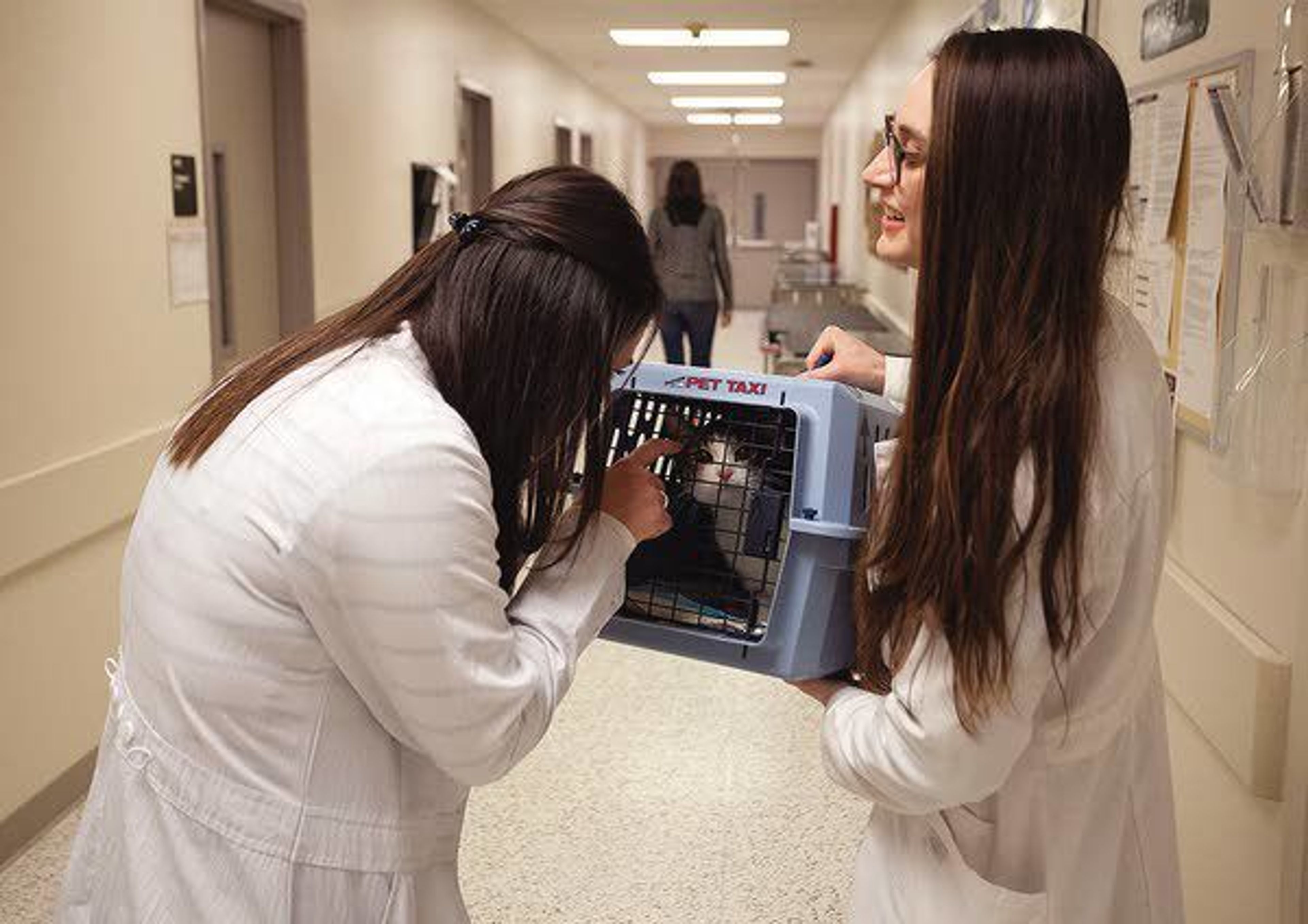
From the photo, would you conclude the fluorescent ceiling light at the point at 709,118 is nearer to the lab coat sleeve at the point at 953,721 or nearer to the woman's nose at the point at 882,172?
the woman's nose at the point at 882,172

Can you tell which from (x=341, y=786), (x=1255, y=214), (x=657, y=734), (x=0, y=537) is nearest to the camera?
(x=341, y=786)

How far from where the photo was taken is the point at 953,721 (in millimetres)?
993

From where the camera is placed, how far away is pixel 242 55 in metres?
4.22

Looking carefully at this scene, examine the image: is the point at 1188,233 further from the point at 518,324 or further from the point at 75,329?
the point at 75,329

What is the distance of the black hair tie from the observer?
1.12m

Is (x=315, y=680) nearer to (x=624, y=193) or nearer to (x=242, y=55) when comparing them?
(x=624, y=193)

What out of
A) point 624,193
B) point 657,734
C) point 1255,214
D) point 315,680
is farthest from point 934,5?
point 315,680

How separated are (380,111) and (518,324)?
4.73m

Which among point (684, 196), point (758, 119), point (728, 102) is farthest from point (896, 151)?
point (758, 119)

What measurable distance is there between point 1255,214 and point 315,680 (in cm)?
135

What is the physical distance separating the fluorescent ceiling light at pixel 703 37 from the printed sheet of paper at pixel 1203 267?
254 inches

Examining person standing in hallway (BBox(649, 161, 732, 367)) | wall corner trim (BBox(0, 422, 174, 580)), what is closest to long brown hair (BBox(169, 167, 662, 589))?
wall corner trim (BBox(0, 422, 174, 580))

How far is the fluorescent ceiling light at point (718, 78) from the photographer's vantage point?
34.9 feet

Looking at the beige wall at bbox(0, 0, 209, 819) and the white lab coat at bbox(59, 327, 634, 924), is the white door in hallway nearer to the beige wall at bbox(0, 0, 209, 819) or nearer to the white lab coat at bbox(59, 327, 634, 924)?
the beige wall at bbox(0, 0, 209, 819)
